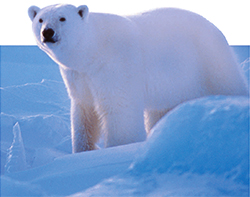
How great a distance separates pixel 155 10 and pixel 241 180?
8.15ft

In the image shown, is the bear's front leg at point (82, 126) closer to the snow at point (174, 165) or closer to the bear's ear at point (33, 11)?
the bear's ear at point (33, 11)

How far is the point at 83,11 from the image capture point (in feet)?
8.67

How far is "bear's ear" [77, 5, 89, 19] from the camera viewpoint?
2615 mm

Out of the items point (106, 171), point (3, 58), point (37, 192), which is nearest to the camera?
point (37, 192)

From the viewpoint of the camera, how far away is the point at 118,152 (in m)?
1.85

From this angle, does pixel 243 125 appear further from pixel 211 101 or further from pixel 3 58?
pixel 3 58

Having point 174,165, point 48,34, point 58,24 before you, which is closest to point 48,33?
point 48,34

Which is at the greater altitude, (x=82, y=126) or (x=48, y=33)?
(x=48, y=33)

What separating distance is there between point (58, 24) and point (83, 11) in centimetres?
26

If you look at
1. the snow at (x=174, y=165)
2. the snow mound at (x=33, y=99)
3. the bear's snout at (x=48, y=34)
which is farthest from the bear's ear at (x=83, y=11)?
the snow mound at (x=33, y=99)

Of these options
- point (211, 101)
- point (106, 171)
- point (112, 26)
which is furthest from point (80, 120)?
point (211, 101)

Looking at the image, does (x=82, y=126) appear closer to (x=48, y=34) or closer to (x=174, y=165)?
(x=48, y=34)

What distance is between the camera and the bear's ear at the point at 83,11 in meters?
2.62

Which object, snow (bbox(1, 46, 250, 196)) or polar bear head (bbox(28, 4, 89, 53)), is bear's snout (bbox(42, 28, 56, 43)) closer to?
polar bear head (bbox(28, 4, 89, 53))
